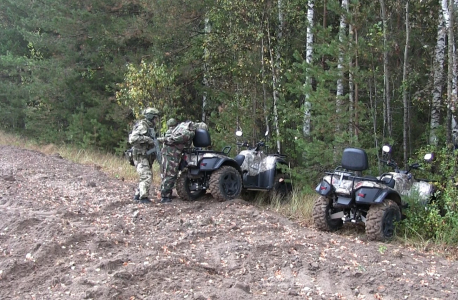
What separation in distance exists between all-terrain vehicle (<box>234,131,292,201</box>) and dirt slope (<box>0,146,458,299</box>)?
124cm

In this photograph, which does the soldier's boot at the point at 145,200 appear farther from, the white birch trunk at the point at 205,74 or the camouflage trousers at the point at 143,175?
the white birch trunk at the point at 205,74

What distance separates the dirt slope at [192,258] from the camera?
5188mm

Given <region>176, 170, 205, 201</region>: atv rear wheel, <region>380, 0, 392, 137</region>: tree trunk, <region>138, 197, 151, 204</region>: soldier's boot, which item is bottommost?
<region>138, 197, 151, 204</region>: soldier's boot

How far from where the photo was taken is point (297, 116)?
10.3 m

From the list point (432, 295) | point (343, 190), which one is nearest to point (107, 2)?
point (343, 190)

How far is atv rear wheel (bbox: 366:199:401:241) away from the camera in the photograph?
7195 mm

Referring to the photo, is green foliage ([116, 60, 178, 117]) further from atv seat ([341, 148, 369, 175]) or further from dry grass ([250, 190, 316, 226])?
atv seat ([341, 148, 369, 175])

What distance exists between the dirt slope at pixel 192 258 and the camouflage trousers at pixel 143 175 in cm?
41

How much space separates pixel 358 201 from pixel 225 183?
3034mm

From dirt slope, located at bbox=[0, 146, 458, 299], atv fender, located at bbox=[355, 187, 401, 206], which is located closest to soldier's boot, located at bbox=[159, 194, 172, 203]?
dirt slope, located at bbox=[0, 146, 458, 299]

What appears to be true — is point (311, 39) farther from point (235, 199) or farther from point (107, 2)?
point (107, 2)

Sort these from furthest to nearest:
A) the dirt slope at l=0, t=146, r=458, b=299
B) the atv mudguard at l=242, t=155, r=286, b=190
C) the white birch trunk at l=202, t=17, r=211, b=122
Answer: the white birch trunk at l=202, t=17, r=211, b=122 < the atv mudguard at l=242, t=155, r=286, b=190 < the dirt slope at l=0, t=146, r=458, b=299

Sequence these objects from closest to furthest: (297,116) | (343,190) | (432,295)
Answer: (432,295) < (343,190) < (297,116)

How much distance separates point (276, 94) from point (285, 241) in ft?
21.5
